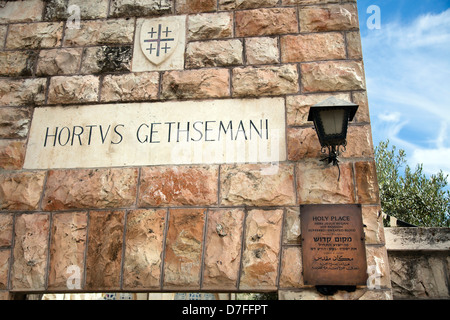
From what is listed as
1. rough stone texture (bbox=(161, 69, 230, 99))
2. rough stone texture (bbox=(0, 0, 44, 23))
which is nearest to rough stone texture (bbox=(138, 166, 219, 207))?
rough stone texture (bbox=(161, 69, 230, 99))

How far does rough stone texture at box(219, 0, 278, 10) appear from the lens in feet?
12.4

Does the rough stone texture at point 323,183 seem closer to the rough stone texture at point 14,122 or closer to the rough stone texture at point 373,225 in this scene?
the rough stone texture at point 373,225

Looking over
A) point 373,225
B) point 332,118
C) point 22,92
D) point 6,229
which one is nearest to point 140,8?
point 22,92

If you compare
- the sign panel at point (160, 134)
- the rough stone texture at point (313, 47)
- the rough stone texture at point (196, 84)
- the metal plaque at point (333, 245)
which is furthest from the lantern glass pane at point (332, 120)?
the rough stone texture at point (196, 84)

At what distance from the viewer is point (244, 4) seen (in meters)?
3.79

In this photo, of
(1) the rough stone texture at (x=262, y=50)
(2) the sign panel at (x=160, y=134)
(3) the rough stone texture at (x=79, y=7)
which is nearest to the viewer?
(2) the sign panel at (x=160, y=134)

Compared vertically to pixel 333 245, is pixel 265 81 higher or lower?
higher

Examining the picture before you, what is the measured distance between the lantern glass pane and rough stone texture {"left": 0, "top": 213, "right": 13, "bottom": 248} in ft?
8.61

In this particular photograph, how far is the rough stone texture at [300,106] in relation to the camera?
332 centimetres

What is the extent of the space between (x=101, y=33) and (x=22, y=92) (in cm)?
93

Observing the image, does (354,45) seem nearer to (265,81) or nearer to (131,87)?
(265,81)

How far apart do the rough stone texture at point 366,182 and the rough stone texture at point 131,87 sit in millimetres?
1846
